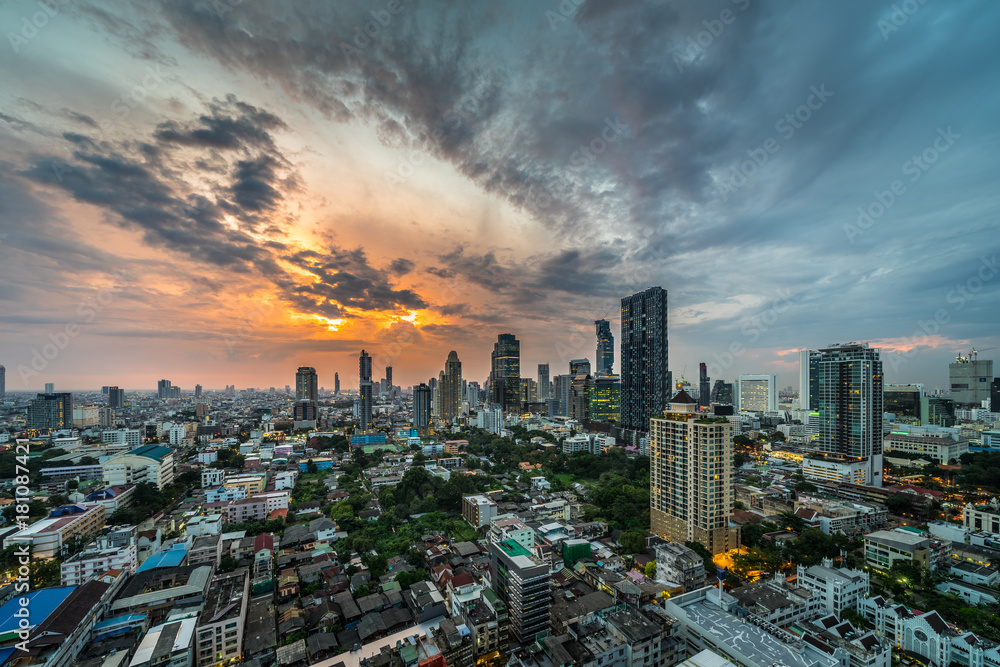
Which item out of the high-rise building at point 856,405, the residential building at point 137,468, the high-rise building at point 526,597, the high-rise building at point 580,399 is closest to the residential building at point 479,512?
the high-rise building at point 526,597

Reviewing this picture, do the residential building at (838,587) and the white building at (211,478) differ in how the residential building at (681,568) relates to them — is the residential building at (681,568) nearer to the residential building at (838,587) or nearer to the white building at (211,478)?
the residential building at (838,587)

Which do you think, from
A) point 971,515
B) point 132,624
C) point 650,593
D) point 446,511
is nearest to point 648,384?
point 971,515

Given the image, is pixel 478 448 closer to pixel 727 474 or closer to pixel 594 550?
pixel 594 550

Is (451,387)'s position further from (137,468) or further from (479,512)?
(479,512)

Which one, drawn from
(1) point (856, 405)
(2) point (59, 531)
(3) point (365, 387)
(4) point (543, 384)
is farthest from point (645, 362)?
(4) point (543, 384)

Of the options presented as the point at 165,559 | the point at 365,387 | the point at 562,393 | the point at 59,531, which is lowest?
the point at 562,393

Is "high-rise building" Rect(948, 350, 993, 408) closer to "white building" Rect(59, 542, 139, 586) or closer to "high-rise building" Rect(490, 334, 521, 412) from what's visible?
"high-rise building" Rect(490, 334, 521, 412)

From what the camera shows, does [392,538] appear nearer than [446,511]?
Yes
